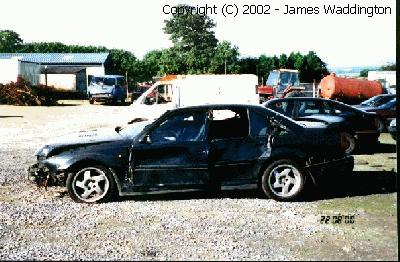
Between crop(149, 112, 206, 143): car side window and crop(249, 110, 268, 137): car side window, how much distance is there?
27.2 inches

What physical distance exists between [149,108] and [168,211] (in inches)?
321

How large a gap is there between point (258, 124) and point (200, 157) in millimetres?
975

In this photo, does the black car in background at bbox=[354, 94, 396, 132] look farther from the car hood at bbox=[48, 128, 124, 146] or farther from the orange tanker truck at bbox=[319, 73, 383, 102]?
the car hood at bbox=[48, 128, 124, 146]

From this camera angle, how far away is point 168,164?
622 centimetres

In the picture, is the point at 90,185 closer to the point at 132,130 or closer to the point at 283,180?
the point at 132,130

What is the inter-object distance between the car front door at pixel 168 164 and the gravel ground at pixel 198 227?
0.97 feet

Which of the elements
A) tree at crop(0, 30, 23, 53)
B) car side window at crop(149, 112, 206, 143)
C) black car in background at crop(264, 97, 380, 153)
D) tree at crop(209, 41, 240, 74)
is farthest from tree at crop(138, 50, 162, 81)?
car side window at crop(149, 112, 206, 143)

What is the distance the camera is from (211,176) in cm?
627

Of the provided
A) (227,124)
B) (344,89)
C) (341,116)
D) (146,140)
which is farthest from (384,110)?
(146,140)

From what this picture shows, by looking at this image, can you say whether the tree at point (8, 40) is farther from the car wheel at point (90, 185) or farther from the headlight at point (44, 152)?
the car wheel at point (90, 185)

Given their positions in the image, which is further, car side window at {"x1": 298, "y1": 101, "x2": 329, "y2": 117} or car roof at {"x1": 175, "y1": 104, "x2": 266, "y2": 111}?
car side window at {"x1": 298, "y1": 101, "x2": 329, "y2": 117}

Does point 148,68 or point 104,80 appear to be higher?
point 148,68

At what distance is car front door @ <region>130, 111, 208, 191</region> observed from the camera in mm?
6203

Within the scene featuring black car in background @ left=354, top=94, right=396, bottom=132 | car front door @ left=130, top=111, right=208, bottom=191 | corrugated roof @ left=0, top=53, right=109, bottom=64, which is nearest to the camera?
car front door @ left=130, top=111, right=208, bottom=191
